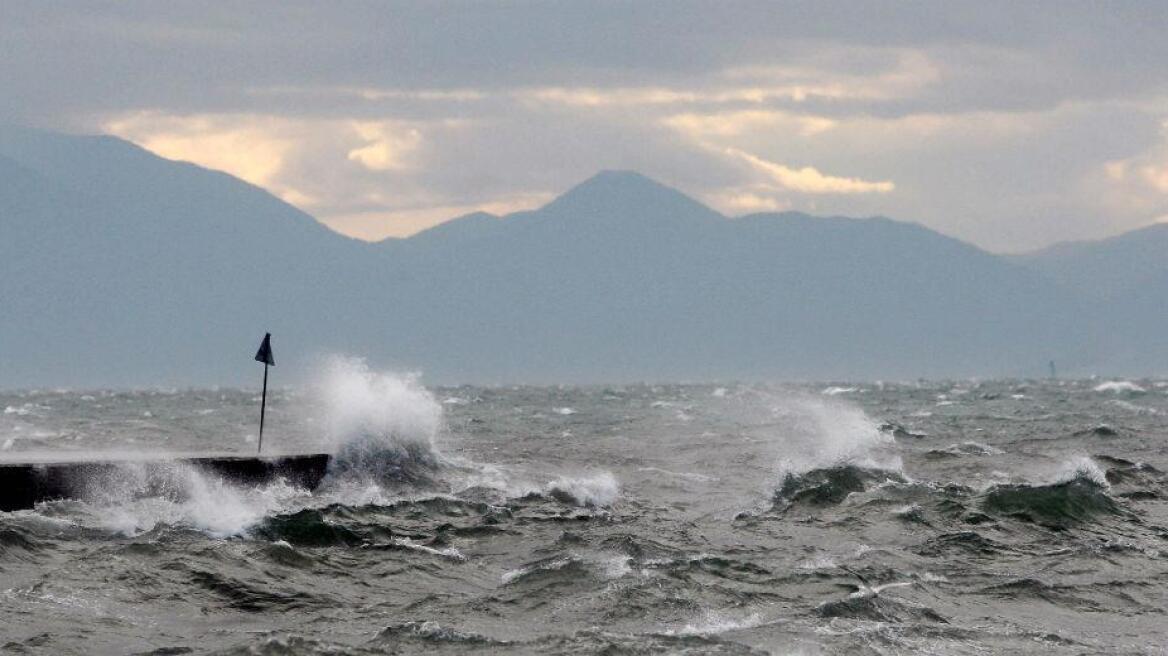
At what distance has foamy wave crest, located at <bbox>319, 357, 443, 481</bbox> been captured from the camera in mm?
30109

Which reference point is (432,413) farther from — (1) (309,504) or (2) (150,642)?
(2) (150,642)

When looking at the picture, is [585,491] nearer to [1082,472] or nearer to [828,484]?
[828,484]

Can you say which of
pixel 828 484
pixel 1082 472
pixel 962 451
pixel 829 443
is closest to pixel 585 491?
pixel 828 484

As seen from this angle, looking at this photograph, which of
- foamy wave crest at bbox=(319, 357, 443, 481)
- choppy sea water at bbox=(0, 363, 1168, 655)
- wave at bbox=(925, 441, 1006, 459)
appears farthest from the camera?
wave at bbox=(925, 441, 1006, 459)

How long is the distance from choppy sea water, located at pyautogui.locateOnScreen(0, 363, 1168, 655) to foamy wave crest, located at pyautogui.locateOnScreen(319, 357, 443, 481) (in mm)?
85

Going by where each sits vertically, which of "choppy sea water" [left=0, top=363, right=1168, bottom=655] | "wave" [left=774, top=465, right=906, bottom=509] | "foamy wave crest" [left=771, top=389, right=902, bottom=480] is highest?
"foamy wave crest" [left=771, top=389, right=902, bottom=480]

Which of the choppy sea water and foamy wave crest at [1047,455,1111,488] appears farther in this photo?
foamy wave crest at [1047,455,1111,488]

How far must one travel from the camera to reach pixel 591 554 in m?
19.9

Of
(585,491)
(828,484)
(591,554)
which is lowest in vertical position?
(591,554)

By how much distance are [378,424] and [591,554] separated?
43.4ft

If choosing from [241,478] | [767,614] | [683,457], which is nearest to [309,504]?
[241,478]

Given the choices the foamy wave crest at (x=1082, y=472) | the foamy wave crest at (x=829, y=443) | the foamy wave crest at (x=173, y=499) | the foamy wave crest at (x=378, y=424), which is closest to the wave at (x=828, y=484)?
the foamy wave crest at (x=829, y=443)

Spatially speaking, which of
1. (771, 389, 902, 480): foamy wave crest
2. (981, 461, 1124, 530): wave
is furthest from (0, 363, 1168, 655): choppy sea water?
(771, 389, 902, 480): foamy wave crest

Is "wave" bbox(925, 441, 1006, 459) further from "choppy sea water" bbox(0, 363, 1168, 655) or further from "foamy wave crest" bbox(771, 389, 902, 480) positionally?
"foamy wave crest" bbox(771, 389, 902, 480)
